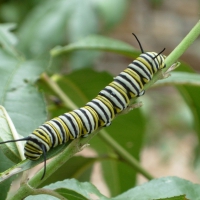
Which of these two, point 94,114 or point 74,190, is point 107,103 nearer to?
point 94,114

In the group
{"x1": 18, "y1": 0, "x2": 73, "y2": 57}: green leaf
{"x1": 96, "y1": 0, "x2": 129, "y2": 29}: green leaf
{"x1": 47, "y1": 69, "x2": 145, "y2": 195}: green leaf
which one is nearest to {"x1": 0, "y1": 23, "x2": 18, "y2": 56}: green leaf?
{"x1": 47, "y1": 69, "x2": 145, "y2": 195}: green leaf

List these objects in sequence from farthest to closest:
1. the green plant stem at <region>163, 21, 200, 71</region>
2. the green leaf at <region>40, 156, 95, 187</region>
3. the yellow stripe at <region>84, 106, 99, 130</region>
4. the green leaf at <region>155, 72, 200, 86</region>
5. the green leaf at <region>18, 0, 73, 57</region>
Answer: the green leaf at <region>18, 0, 73, 57</region> < the green leaf at <region>40, 156, 95, 187</region> < the green leaf at <region>155, 72, 200, 86</region> < the yellow stripe at <region>84, 106, 99, 130</region> < the green plant stem at <region>163, 21, 200, 71</region>

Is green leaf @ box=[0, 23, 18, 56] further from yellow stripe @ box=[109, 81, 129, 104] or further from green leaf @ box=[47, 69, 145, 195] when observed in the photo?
yellow stripe @ box=[109, 81, 129, 104]

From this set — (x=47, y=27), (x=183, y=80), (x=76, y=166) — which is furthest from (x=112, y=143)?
(x=47, y=27)

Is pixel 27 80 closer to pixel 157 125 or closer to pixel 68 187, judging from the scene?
pixel 68 187

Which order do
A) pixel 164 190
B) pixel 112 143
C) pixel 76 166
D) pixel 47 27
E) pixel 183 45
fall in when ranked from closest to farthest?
1. pixel 183 45
2. pixel 164 190
3. pixel 112 143
4. pixel 76 166
5. pixel 47 27

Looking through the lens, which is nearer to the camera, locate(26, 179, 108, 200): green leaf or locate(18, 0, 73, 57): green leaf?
locate(26, 179, 108, 200): green leaf
